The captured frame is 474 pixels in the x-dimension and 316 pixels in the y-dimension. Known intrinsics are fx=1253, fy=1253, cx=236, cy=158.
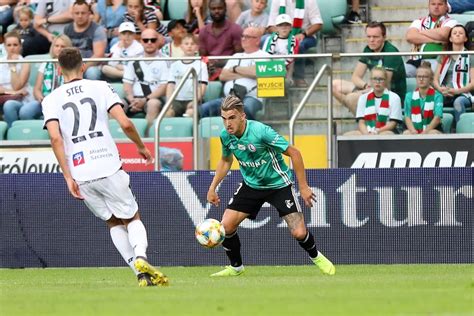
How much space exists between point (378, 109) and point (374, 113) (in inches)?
3.6

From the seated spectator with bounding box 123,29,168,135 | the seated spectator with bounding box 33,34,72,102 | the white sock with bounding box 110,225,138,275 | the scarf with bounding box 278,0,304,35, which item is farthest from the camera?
the scarf with bounding box 278,0,304,35

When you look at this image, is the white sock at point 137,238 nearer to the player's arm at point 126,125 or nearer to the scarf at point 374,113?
the player's arm at point 126,125

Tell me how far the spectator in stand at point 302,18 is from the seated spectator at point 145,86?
244 centimetres

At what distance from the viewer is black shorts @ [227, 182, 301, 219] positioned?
46.5 ft

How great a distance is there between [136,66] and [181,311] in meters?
8.34

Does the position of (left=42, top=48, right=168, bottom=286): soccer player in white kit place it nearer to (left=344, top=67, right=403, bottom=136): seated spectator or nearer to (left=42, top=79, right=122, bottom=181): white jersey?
(left=42, top=79, right=122, bottom=181): white jersey

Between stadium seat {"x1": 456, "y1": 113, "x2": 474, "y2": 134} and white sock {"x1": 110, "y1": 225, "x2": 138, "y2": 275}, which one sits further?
stadium seat {"x1": 456, "y1": 113, "x2": 474, "y2": 134}

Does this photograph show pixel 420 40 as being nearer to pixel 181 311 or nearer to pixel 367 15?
pixel 367 15

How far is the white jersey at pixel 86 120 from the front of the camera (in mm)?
12180

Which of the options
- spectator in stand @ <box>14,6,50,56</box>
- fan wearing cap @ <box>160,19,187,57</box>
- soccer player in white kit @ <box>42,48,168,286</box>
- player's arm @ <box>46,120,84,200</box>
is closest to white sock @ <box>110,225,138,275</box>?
soccer player in white kit @ <box>42,48,168,286</box>

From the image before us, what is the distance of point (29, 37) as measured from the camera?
2092cm

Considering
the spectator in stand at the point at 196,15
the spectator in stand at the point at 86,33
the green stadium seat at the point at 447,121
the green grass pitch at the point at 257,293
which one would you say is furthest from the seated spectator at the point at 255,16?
the green grass pitch at the point at 257,293

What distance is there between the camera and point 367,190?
16859 mm

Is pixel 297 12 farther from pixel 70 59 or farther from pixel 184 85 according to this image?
pixel 70 59
